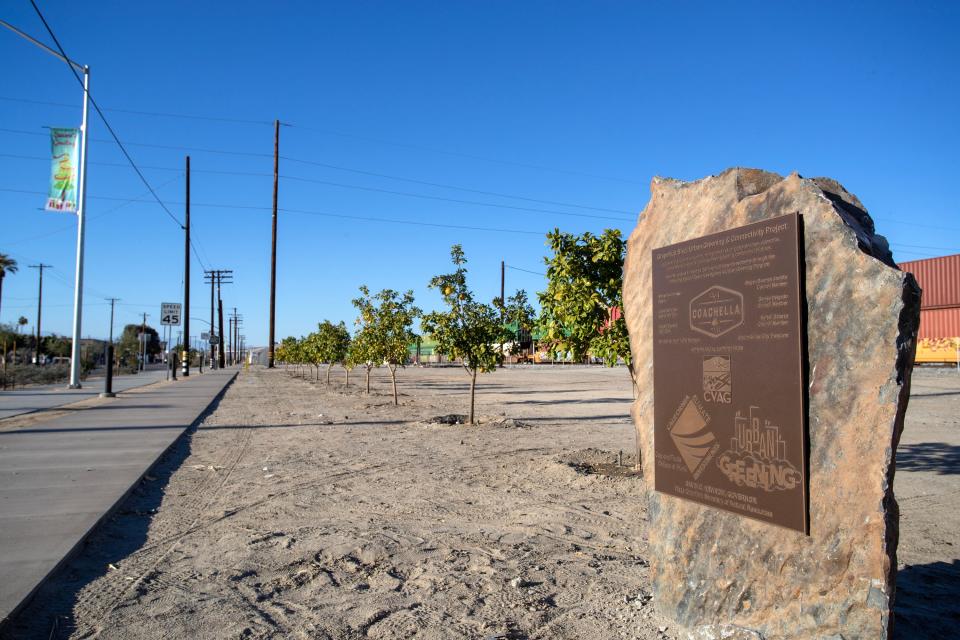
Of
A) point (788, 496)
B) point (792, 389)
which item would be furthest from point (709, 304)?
point (788, 496)

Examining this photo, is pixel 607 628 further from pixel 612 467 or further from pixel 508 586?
pixel 612 467

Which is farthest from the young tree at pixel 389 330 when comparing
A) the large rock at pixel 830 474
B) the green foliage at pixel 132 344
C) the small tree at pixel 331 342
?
the green foliage at pixel 132 344

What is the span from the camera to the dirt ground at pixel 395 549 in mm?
4035

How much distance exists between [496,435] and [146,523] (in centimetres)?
760

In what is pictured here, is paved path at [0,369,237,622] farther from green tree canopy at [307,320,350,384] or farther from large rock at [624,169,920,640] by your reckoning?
green tree canopy at [307,320,350,384]

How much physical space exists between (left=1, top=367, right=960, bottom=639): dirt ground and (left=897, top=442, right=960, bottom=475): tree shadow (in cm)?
4

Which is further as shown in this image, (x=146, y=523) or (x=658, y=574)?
(x=146, y=523)

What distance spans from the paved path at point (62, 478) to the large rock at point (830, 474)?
4.02m

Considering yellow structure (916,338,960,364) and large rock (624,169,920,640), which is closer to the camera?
large rock (624,169,920,640)

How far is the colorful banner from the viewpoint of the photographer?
21405 millimetres

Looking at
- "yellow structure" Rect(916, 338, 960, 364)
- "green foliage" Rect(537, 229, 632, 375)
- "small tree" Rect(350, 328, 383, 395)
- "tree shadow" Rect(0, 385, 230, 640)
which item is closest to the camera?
"tree shadow" Rect(0, 385, 230, 640)

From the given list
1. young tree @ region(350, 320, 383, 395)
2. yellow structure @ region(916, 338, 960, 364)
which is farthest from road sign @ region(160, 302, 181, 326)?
yellow structure @ region(916, 338, 960, 364)

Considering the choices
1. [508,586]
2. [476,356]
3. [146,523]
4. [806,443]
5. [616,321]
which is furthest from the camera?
[476,356]

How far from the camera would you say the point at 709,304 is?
384 cm
